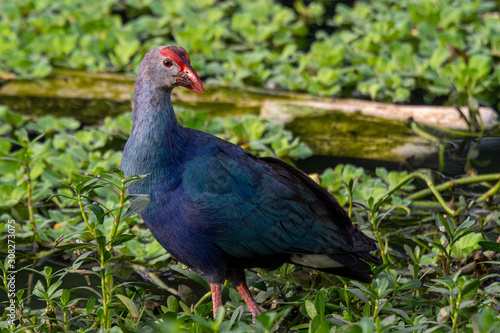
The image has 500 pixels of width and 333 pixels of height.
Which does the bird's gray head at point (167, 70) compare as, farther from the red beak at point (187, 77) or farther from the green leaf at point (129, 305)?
the green leaf at point (129, 305)

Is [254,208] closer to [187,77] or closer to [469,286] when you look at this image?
[187,77]

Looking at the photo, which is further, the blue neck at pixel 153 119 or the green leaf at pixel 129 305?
the blue neck at pixel 153 119

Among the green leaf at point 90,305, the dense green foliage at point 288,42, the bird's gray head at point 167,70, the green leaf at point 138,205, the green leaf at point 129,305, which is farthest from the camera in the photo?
the dense green foliage at point 288,42

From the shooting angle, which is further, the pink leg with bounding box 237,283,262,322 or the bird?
the pink leg with bounding box 237,283,262,322

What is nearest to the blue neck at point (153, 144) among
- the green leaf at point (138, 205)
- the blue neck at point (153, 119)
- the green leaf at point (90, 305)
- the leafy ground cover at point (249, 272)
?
the blue neck at point (153, 119)

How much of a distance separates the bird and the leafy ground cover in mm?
128

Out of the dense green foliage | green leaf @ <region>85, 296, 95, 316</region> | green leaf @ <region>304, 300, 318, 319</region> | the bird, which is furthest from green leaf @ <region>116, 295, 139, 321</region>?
the dense green foliage

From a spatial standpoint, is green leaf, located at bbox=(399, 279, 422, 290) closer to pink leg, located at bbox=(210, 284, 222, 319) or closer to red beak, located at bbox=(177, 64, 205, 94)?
pink leg, located at bbox=(210, 284, 222, 319)

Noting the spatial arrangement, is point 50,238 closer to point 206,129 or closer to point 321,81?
point 206,129

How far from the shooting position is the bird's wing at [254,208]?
248 centimetres

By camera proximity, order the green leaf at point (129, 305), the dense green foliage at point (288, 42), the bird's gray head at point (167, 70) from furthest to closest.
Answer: the dense green foliage at point (288, 42) → the bird's gray head at point (167, 70) → the green leaf at point (129, 305)

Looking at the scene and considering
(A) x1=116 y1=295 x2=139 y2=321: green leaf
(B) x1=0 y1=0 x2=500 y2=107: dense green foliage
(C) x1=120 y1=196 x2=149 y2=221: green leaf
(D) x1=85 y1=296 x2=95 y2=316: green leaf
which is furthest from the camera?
(B) x1=0 y1=0 x2=500 y2=107: dense green foliage

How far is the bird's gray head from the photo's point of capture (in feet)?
8.36

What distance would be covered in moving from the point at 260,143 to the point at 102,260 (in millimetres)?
1704
